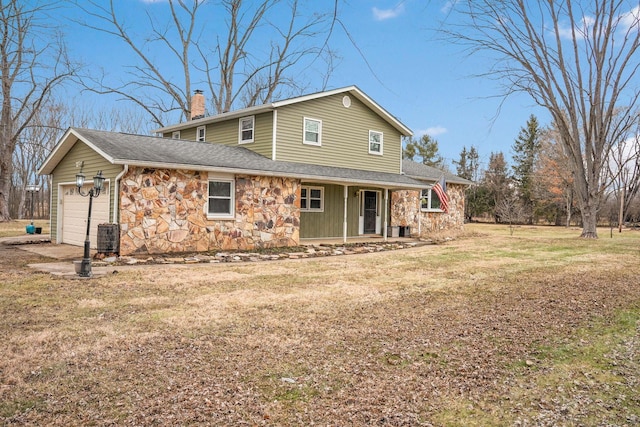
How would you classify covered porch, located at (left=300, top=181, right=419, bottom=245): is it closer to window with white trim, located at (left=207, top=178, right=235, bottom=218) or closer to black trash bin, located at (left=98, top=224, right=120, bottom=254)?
window with white trim, located at (left=207, top=178, right=235, bottom=218)

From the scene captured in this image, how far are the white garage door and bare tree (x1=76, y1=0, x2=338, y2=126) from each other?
15.6 m

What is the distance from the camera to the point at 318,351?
173 inches

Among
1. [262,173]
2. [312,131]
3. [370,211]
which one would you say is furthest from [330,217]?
[262,173]

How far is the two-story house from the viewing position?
38.0ft

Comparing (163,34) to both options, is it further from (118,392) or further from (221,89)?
(118,392)

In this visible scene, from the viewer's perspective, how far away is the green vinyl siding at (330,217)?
17000 millimetres

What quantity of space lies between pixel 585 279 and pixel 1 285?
34.4 feet

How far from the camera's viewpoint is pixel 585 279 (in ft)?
27.5

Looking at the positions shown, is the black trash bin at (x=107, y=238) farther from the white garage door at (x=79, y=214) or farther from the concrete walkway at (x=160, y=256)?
the white garage door at (x=79, y=214)

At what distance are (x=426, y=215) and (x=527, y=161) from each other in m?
24.6

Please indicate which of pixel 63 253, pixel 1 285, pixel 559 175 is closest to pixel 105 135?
pixel 63 253

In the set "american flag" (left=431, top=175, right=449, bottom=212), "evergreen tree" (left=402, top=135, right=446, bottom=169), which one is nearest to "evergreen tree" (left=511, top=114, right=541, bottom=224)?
"evergreen tree" (left=402, top=135, right=446, bottom=169)

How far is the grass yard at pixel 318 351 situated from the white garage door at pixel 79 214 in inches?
159

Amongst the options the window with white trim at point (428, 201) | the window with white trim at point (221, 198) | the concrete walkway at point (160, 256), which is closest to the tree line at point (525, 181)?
the window with white trim at point (428, 201)
